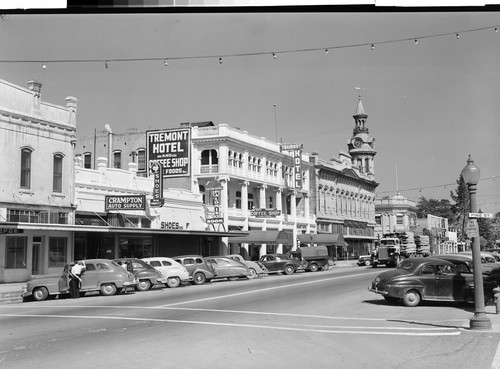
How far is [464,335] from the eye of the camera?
11.4 metres

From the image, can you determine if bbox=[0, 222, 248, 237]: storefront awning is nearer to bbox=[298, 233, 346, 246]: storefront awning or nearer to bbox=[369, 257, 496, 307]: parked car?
bbox=[298, 233, 346, 246]: storefront awning

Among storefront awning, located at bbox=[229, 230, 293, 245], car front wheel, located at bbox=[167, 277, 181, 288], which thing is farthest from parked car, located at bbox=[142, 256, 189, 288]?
storefront awning, located at bbox=[229, 230, 293, 245]

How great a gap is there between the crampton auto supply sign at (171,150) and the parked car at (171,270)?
195 inches

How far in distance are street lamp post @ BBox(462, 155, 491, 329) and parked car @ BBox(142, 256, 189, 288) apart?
49.8 ft

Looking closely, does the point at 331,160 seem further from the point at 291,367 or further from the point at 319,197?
the point at 291,367

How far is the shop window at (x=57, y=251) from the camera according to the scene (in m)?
27.4

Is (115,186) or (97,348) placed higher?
(115,186)

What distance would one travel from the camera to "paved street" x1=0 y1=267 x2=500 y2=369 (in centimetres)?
936

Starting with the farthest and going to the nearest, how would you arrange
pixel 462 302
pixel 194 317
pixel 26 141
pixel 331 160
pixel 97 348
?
pixel 331 160 < pixel 26 141 < pixel 462 302 < pixel 194 317 < pixel 97 348

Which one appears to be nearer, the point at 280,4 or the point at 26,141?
the point at 280,4

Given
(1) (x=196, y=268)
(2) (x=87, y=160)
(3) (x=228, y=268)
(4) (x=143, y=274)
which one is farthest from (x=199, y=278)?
(2) (x=87, y=160)

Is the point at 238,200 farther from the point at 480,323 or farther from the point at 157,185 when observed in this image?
the point at 480,323

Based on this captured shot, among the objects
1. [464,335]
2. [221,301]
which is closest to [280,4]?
[464,335]

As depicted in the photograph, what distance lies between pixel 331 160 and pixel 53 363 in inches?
1386
